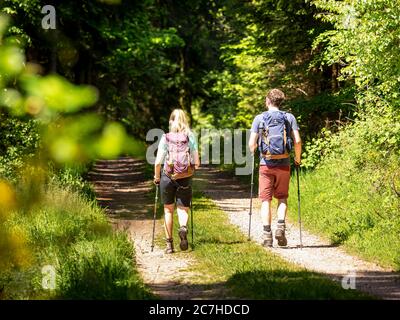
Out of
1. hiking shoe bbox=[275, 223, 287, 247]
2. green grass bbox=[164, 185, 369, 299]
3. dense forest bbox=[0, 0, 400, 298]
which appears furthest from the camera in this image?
hiking shoe bbox=[275, 223, 287, 247]

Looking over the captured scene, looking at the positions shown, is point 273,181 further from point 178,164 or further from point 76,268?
point 76,268

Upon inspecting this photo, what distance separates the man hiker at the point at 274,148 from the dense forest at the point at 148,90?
129 cm

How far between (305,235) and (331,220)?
0.61 m

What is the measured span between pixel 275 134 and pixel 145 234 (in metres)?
3.64

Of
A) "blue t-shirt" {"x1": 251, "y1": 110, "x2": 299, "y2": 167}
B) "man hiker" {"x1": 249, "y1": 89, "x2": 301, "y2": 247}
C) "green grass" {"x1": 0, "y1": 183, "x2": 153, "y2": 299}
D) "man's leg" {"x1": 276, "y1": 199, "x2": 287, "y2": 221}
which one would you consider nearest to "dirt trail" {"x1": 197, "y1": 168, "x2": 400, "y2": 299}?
"man's leg" {"x1": 276, "y1": 199, "x2": 287, "y2": 221}

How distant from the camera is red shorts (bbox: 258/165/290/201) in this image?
10547mm

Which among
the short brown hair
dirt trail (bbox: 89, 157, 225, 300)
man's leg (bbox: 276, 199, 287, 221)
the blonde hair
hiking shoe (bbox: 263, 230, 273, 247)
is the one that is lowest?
dirt trail (bbox: 89, 157, 225, 300)

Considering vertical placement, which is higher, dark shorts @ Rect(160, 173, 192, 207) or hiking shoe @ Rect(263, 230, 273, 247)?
dark shorts @ Rect(160, 173, 192, 207)

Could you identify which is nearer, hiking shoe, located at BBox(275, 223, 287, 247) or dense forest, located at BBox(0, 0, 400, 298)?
dense forest, located at BBox(0, 0, 400, 298)

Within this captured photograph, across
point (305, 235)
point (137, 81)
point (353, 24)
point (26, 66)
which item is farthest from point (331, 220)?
point (137, 81)

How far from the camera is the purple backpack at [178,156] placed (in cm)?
1000

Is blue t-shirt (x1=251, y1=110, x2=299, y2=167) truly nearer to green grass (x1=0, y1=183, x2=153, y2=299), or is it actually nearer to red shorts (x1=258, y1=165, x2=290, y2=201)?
red shorts (x1=258, y1=165, x2=290, y2=201)

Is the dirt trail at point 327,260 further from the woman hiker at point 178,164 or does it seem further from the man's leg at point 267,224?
the woman hiker at point 178,164

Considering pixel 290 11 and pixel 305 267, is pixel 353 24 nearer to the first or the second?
pixel 305 267
